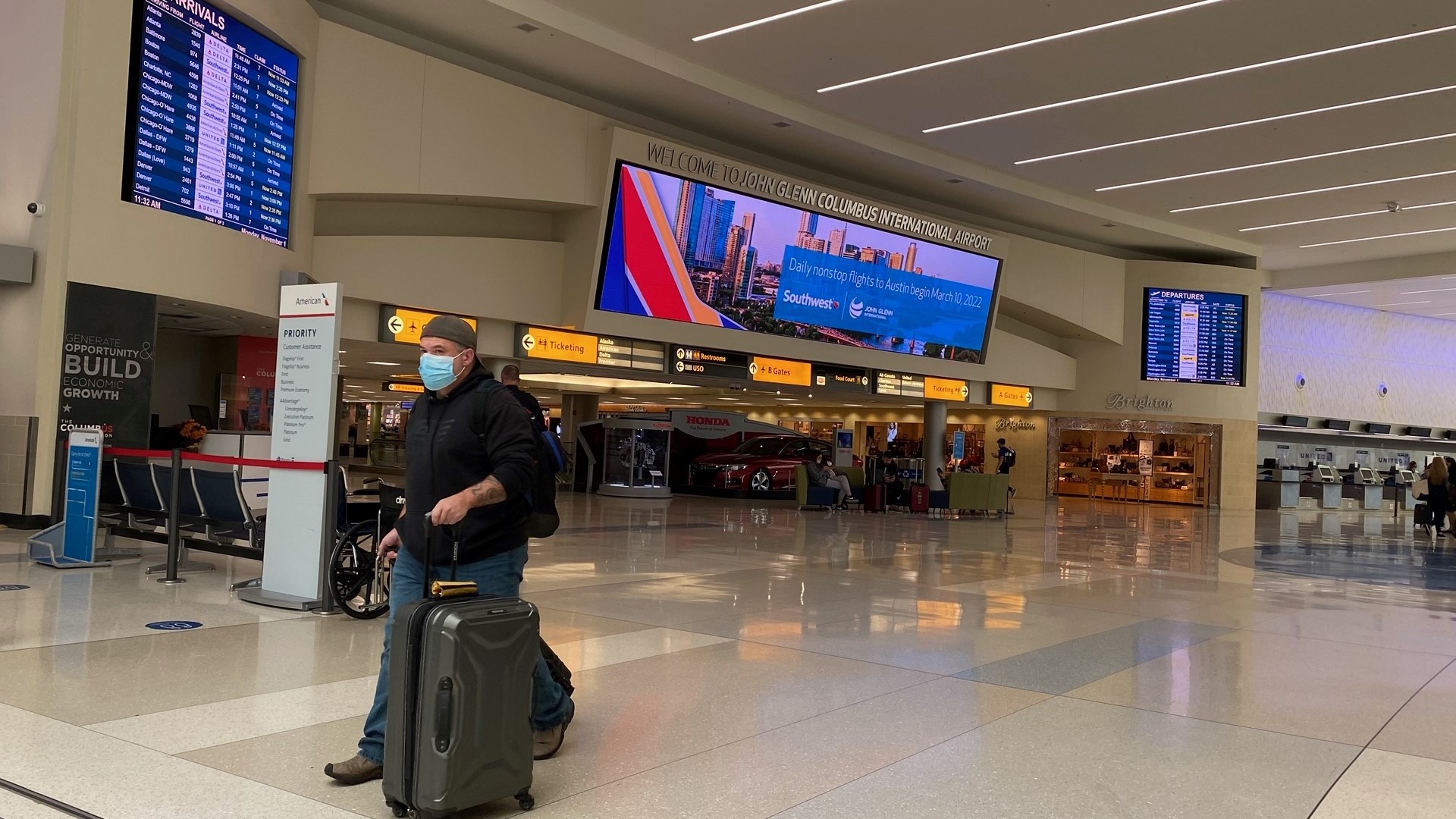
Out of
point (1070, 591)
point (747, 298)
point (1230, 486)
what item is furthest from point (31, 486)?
point (1230, 486)

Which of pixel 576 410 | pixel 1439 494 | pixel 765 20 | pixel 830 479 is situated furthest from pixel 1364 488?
pixel 765 20

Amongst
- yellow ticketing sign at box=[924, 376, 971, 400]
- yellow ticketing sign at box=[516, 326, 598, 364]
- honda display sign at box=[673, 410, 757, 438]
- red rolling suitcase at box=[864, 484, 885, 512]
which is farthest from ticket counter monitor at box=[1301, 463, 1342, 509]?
yellow ticketing sign at box=[516, 326, 598, 364]

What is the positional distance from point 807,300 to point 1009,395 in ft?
26.8

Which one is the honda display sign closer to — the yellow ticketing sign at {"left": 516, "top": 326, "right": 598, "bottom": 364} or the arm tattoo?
the yellow ticketing sign at {"left": 516, "top": 326, "right": 598, "bottom": 364}

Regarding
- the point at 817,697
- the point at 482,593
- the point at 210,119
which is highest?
the point at 210,119

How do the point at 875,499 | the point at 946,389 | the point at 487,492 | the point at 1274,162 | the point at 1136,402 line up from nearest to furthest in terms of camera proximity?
the point at 487,492
the point at 1274,162
the point at 875,499
the point at 946,389
the point at 1136,402

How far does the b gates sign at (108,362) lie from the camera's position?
33.8ft

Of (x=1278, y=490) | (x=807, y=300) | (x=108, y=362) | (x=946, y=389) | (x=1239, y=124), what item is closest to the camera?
(x=108, y=362)

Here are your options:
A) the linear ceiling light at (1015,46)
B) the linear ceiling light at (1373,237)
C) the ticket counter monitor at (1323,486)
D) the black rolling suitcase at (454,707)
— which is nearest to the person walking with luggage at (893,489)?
the linear ceiling light at (1015,46)

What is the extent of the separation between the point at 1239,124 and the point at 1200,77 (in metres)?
2.44

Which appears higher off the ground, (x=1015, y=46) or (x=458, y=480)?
(x=1015, y=46)

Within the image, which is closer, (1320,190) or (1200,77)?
(1200,77)

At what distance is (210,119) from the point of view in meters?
11.4

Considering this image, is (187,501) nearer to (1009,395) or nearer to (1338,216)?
(1009,395)
